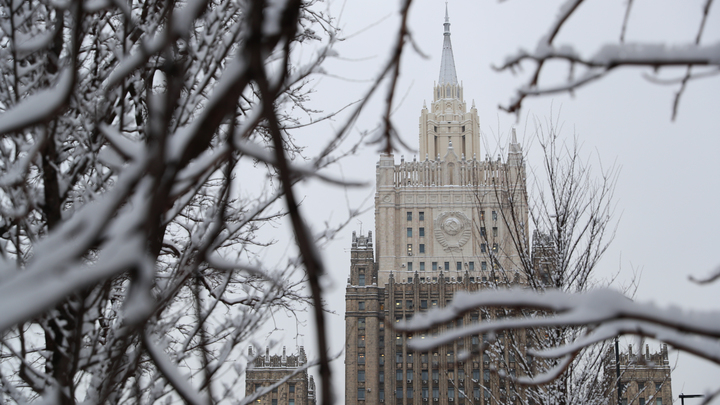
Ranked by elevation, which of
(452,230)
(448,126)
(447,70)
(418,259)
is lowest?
(418,259)

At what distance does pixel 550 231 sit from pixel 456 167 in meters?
50.2

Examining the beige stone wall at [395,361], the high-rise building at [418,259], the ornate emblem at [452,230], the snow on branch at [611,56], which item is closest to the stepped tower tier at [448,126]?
the high-rise building at [418,259]

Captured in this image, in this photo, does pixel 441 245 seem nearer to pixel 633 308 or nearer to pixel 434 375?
pixel 434 375

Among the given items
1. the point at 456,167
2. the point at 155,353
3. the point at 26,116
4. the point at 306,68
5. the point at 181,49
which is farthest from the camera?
the point at 456,167

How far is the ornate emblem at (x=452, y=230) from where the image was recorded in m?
57.3

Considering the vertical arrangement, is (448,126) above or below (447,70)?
below

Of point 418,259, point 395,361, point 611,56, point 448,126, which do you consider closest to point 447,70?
point 448,126

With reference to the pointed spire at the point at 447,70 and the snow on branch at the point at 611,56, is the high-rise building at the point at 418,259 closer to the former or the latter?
the pointed spire at the point at 447,70

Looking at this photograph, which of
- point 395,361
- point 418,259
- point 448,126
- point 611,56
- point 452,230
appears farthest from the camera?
point 448,126

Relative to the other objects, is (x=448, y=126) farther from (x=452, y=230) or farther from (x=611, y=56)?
(x=611, y=56)

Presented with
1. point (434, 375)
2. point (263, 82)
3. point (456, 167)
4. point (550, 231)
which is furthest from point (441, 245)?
point (263, 82)

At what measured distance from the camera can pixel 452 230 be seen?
2265 inches

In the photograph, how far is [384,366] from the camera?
184ft

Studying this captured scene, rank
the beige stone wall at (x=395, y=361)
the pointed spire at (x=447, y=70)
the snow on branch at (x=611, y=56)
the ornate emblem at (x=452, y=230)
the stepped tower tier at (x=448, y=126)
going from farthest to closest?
the pointed spire at (x=447, y=70), the stepped tower tier at (x=448, y=126), the ornate emblem at (x=452, y=230), the beige stone wall at (x=395, y=361), the snow on branch at (x=611, y=56)
